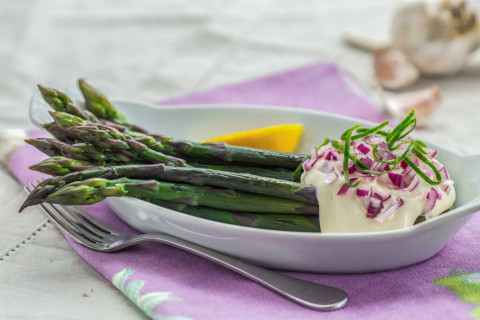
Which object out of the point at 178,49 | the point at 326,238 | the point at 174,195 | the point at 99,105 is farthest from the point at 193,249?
the point at 178,49

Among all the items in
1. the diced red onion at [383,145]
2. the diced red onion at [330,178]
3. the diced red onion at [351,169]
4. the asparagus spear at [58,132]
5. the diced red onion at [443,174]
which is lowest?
the diced red onion at [443,174]

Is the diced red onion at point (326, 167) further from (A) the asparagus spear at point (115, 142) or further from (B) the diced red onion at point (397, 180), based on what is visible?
(A) the asparagus spear at point (115, 142)

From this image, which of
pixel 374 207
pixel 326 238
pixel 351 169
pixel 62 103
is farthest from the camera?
pixel 62 103

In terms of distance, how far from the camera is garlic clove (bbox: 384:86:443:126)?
3.34 m

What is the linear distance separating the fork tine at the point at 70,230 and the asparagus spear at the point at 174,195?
157 mm

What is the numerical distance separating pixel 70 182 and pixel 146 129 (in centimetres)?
71

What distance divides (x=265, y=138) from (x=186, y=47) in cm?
172

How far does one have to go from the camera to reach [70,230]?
2.25 m

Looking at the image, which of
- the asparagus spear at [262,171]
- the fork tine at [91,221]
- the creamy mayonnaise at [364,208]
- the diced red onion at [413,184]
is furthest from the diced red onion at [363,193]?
the fork tine at [91,221]

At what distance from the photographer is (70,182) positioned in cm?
215

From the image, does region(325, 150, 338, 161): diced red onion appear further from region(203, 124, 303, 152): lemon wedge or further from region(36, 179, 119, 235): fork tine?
region(36, 179, 119, 235): fork tine

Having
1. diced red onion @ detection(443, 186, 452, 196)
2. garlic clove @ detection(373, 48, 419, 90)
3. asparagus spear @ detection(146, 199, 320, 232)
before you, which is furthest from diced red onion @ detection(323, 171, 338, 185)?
garlic clove @ detection(373, 48, 419, 90)

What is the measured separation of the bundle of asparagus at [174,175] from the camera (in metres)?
2.12

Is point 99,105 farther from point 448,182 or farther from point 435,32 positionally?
point 435,32
